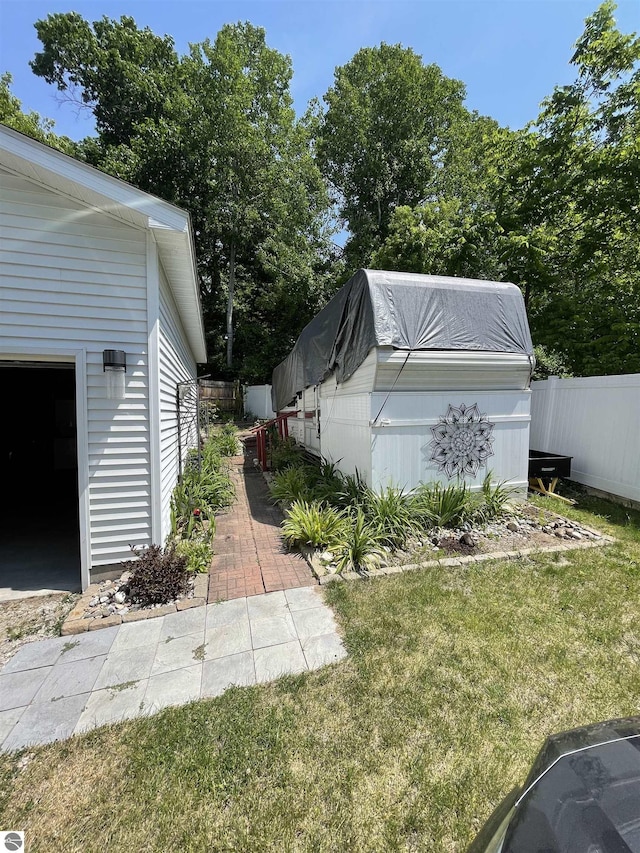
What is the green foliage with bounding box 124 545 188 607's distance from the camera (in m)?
3.52

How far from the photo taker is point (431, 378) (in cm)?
523

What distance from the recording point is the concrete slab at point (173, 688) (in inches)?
94.7

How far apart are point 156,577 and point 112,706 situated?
1.27 metres

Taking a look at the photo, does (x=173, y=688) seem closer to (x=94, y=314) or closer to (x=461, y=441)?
(x=94, y=314)

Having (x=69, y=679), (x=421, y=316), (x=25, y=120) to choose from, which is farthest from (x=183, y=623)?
(x=25, y=120)

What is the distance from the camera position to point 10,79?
17.6 m

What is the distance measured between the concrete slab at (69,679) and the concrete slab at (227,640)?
0.79 metres

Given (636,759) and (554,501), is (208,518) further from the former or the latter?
(554,501)

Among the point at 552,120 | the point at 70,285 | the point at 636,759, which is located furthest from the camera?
the point at 552,120

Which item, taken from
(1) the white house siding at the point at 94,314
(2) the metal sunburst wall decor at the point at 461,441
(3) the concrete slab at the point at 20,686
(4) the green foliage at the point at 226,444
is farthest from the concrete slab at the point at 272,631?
(4) the green foliage at the point at 226,444

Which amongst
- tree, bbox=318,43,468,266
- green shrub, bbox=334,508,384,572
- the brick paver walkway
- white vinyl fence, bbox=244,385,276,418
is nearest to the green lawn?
green shrub, bbox=334,508,384,572

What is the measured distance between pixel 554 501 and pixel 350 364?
14.1 feet

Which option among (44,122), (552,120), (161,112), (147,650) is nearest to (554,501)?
(147,650)

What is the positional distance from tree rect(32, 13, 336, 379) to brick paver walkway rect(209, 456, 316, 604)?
14.3 metres
